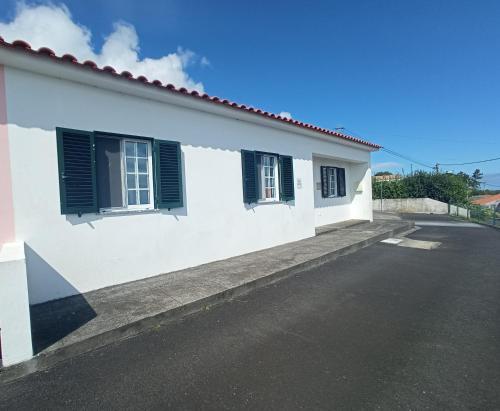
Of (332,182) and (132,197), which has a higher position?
(332,182)

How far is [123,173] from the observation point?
4848 millimetres

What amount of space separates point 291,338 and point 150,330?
1.65 m

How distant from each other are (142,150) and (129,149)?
222 millimetres

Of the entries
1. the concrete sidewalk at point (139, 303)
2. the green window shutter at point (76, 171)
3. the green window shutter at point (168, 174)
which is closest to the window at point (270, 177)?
the concrete sidewalk at point (139, 303)

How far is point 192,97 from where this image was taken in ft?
17.6

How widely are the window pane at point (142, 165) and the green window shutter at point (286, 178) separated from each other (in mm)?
3816

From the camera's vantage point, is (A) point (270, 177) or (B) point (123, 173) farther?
(A) point (270, 177)

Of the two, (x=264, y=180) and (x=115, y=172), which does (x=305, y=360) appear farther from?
(x=264, y=180)

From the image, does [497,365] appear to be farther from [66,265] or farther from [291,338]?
[66,265]

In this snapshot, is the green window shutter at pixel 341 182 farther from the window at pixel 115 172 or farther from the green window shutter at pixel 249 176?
the window at pixel 115 172

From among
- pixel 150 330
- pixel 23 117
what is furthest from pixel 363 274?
pixel 23 117

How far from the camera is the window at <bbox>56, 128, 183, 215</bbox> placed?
13.7 ft

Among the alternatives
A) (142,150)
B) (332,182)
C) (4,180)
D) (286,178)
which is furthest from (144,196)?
(332,182)

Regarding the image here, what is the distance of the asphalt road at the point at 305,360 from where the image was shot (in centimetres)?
226
